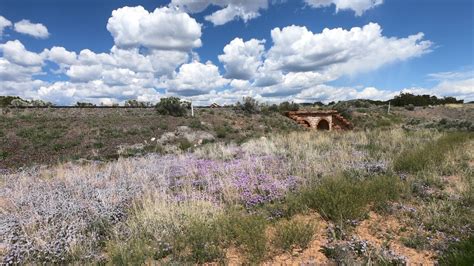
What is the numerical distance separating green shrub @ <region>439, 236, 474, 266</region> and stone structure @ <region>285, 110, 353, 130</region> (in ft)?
88.1

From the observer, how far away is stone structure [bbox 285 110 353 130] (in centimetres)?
3228

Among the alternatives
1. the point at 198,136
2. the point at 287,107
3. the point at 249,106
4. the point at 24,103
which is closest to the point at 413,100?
the point at 287,107

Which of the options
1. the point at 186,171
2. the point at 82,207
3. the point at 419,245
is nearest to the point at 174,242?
the point at 82,207

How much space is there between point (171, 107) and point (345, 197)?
2437 cm

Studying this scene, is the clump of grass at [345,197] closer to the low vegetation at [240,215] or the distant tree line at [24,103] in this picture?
the low vegetation at [240,215]

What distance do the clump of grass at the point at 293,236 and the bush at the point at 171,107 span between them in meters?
23.9

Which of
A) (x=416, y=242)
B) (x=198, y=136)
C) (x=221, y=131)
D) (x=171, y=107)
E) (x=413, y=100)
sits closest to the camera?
(x=416, y=242)

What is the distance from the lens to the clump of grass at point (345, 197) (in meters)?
5.97

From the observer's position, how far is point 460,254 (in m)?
4.23

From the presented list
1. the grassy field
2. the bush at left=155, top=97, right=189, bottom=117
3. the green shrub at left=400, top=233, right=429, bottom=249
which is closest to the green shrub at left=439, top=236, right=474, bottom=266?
the grassy field

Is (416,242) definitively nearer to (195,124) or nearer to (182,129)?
(182,129)

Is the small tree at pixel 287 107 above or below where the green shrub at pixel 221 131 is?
above

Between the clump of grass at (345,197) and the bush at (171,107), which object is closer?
the clump of grass at (345,197)

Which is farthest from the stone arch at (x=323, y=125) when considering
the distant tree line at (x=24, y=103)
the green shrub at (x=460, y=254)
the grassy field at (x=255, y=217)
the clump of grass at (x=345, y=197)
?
the green shrub at (x=460, y=254)
